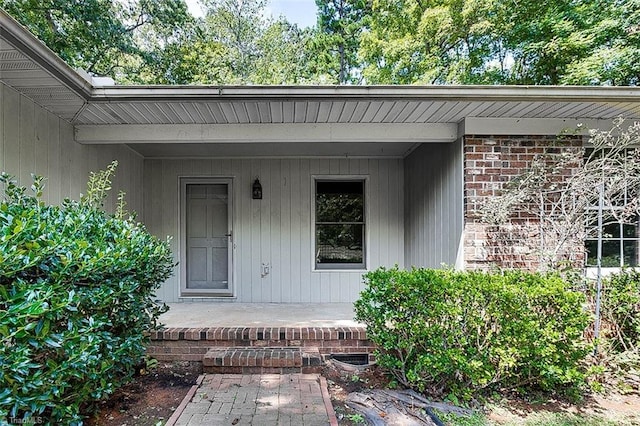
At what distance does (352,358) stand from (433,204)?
2.05 m

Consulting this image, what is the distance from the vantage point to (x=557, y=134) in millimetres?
3570

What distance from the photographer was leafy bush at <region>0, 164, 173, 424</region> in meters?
1.77

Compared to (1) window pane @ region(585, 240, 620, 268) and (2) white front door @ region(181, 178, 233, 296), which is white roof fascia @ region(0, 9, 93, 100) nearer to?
(2) white front door @ region(181, 178, 233, 296)

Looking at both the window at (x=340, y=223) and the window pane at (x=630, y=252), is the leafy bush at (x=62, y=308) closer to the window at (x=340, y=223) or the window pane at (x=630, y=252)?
the window at (x=340, y=223)

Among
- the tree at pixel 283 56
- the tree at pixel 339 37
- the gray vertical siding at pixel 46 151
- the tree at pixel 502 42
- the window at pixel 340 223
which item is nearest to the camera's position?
the gray vertical siding at pixel 46 151

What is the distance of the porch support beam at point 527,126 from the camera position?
3531 millimetres

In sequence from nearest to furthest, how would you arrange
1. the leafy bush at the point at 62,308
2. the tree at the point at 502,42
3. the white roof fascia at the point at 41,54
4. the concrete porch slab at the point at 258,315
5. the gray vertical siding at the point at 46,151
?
1. the leafy bush at the point at 62,308
2. the white roof fascia at the point at 41,54
3. the gray vertical siding at the point at 46,151
4. the concrete porch slab at the point at 258,315
5. the tree at the point at 502,42

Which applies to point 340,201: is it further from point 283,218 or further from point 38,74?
point 38,74

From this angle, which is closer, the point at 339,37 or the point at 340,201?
the point at 340,201

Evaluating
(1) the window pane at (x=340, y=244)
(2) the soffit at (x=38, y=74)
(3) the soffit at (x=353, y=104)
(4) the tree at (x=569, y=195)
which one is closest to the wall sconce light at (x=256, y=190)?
(1) the window pane at (x=340, y=244)

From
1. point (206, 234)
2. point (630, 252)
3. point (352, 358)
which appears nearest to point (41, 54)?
point (352, 358)

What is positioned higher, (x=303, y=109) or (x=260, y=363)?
(x=303, y=109)

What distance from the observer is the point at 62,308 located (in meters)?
1.96

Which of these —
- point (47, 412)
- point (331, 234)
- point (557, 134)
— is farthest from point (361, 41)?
point (47, 412)
